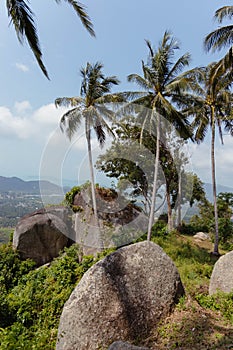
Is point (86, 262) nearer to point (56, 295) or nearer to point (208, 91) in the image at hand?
point (56, 295)

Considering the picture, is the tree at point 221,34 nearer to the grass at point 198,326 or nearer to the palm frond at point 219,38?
the palm frond at point 219,38

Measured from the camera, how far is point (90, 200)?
15219 mm

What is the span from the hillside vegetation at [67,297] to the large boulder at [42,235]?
549mm

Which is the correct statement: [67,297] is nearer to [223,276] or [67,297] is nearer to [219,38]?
[223,276]

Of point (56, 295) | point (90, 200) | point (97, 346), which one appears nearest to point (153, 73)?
point (90, 200)

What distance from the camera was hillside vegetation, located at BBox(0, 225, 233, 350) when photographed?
4883mm

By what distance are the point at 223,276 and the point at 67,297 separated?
16.6 feet

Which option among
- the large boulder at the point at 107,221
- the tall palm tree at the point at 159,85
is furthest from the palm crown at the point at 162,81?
the large boulder at the point at 107,221

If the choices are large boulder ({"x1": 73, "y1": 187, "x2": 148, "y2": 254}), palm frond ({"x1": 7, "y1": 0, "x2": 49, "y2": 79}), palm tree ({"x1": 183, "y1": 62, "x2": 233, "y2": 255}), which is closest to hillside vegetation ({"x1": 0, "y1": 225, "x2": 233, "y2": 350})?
large boulder ({"x1": 73, "y1": 187, "x2": 148, "y2": 254})

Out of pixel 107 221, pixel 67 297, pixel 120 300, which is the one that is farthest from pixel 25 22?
pixel 107 221

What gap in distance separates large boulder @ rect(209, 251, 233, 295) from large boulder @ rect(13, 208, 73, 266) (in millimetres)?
9533

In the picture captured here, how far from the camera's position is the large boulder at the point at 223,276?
6.98 m

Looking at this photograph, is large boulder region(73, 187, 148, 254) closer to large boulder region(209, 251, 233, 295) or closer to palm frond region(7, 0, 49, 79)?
large boulder region(209, 251, 233, 295)

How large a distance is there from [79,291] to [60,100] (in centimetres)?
1162
